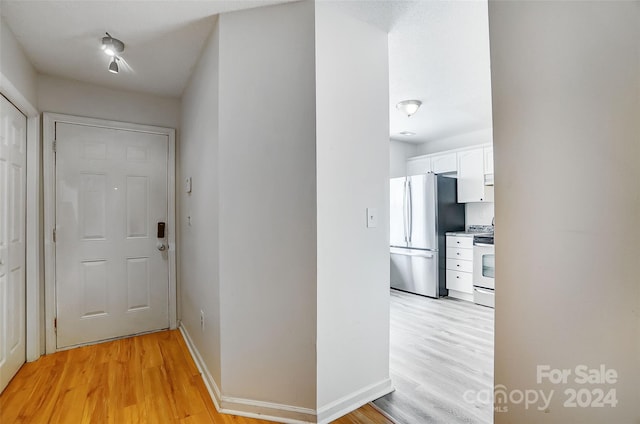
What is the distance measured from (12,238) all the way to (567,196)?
3149 millimetres

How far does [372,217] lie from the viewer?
194cm

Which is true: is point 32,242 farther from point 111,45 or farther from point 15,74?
point 111,45

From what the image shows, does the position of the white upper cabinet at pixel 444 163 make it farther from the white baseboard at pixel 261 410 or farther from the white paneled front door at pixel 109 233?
the white baseboard at pixel 261 410

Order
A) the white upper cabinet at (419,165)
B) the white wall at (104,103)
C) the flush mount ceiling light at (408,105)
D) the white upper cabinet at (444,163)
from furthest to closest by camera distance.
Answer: the white upper cabinet at (419,165) < the white upper cabinet at (444,163) < the flush mount ceiling light at (408,105) < the white wall at (104,103)

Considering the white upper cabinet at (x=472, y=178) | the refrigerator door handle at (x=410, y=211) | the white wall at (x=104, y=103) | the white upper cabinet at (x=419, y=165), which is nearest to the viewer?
the white wall at (x=104, y=103)

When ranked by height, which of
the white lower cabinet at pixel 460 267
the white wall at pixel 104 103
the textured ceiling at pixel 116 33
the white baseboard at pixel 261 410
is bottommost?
the white baseboard at pixel 261 410

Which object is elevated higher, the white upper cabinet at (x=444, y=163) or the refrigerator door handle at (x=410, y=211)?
the white upper cabinet at (x=444, y=163)

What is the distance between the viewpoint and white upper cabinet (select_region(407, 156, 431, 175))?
16.8 feet

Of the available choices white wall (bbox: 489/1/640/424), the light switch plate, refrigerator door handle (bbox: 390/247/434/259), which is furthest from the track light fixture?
refrigerator door handle (bbox: 390/247/434/259)

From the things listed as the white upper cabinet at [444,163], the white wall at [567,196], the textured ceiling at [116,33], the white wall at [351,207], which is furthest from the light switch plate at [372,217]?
the white upper cabinet at [444,163]

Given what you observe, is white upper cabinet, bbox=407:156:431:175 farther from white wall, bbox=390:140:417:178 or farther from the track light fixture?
the track light fixture

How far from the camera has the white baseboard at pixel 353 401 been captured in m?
1.72

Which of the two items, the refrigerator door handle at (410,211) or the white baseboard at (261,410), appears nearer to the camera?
the white baseboard at (261,410)

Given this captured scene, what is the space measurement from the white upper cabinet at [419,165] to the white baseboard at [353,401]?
3.80 metres
